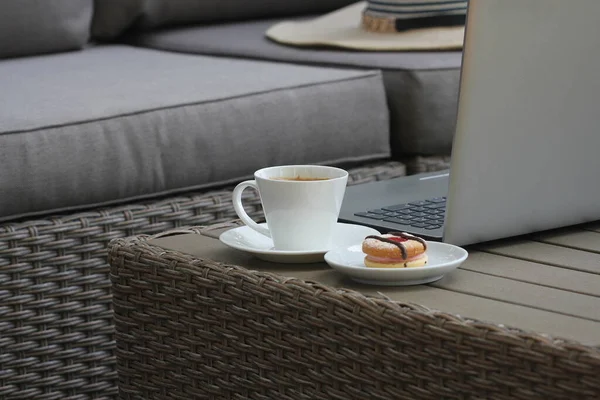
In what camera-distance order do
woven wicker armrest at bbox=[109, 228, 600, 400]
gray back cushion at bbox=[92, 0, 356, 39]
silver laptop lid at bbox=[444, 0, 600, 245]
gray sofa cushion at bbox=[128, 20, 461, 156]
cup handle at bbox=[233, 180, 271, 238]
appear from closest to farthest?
woven wicker armrest at bbox=[109, 228, 600, 400] → silver laptop lid at bbox=[444, 0, 600, 245] → cup handle at bbox=[233, 180, 271, 238] → gray sofa cushion at bbox=[128, 20, 461, 156] → gray back cushion at bbox=[92, 0, 356, 39]

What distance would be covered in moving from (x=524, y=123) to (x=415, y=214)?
0.69 feet

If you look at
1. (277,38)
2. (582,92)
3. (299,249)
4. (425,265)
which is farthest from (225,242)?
(277,38)

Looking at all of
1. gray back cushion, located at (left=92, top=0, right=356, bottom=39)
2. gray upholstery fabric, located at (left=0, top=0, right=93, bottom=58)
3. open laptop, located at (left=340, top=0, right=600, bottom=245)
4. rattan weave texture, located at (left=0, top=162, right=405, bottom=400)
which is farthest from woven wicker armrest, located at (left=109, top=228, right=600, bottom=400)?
gray back cushion, located at (left=92, top=0, right=356, bottom=39)

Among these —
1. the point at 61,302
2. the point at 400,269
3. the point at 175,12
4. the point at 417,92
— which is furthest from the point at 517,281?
the point at 175,12

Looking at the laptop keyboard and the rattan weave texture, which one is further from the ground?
the laptop keyboard

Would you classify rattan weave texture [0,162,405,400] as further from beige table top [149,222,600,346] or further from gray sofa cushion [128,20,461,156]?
gray sofa cushion [128,20,461,156]

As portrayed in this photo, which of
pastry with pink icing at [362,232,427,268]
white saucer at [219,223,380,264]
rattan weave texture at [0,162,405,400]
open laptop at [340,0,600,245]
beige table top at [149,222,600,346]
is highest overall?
open laptop at [340,0,600,245]

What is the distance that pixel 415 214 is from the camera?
1059 mm

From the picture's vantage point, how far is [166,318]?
98 centimetres

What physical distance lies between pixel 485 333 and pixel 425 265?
12 centimetres

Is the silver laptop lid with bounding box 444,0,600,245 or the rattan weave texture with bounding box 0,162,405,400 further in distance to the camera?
the rattan weave texture with bounding box 0,162,405,400

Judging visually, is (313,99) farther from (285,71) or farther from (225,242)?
(225,242)

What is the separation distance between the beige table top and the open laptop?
22mm

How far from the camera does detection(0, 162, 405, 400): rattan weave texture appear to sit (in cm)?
131
